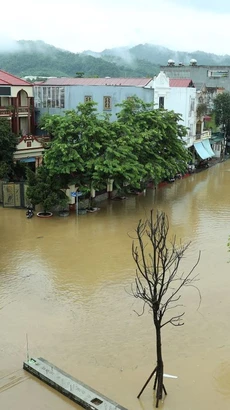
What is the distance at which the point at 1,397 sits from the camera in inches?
319

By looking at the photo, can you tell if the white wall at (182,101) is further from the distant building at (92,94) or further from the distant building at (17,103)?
the distant building at (17,103)

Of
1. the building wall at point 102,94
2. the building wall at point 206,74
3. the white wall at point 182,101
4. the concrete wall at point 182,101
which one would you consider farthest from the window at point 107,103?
the building wall at point 206,74

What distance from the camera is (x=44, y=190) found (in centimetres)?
1925

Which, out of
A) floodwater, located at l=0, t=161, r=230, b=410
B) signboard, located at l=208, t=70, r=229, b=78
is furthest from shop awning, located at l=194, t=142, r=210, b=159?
signboard, located at l=208, t=70, r=229, b=78

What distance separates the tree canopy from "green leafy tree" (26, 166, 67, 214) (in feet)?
1.78

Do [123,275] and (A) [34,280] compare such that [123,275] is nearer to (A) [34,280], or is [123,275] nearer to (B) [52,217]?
(A) [34,280]

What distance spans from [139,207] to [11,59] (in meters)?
69.3

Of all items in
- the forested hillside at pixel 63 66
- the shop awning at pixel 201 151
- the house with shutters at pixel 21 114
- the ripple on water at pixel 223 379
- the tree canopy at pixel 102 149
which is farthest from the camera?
the forested hillside at pixel 63 66

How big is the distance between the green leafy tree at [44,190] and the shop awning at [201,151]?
16.8 metres

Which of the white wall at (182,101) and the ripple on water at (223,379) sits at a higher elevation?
the white wall at (182,101)

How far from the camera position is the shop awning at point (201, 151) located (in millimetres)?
33750

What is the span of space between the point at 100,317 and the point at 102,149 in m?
10.4

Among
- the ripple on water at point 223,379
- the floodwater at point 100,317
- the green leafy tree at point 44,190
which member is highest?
the green leafy tree at point 44,190

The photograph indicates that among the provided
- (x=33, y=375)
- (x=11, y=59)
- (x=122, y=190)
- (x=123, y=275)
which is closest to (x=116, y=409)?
(x=33, y=375)
